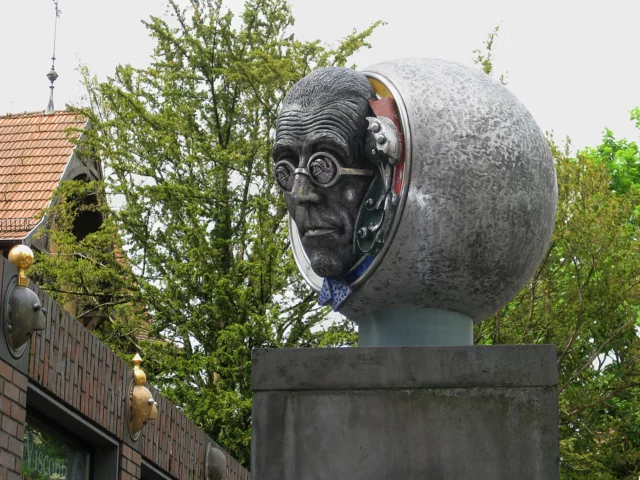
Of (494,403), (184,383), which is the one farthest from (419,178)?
(184,383)

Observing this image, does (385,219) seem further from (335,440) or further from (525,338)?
(525,338)

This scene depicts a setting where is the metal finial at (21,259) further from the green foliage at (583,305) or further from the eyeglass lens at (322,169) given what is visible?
the green foliage at (583,305)

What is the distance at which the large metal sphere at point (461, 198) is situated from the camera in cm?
593

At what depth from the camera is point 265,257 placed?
805 inches

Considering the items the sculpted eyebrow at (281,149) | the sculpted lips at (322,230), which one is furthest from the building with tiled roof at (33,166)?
the sculpted lips at (322,230)

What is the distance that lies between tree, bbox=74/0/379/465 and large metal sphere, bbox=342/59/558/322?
12794mm

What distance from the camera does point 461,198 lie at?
591cm

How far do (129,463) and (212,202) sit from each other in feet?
37.3

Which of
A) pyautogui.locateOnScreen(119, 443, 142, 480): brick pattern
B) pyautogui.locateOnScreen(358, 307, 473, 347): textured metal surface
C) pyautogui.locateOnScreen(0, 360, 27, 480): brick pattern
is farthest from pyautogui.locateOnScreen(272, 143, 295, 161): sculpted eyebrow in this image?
pyautogui.locateOnScreen(119, 443, 142, 480): brick pattern

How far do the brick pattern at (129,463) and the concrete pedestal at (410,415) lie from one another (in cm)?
461

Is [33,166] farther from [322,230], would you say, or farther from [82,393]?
[322,230]

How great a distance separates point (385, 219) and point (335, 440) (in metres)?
1.06

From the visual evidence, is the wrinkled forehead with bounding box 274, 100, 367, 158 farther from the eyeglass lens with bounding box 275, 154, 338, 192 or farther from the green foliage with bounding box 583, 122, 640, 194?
the green foliage with bounding box 583, 122, 640, 194

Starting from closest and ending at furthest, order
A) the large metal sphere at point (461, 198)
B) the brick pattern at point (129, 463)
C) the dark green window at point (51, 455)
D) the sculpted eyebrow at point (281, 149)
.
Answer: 1. the large metal sphere at point (461, 198)
2. the sculpted eyebrow at point (281, 149)
3. the dark green window at point (51, 455)
4. the brick pattern at point (129, 463)
